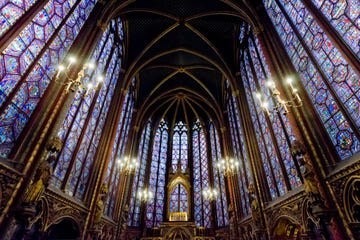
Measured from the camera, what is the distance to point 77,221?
28.8 ft

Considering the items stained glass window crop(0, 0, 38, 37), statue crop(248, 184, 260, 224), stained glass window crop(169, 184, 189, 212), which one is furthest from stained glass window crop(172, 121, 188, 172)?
stained glass window crop(0, 0, 38, 37)

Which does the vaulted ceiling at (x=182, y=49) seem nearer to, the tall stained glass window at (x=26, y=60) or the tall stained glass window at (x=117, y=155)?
the tall stained glass window at (x=117, y=155)

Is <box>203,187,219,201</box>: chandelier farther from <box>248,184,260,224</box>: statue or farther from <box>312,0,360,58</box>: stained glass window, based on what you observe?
<box>312,0,360,58</box>: stained glass window

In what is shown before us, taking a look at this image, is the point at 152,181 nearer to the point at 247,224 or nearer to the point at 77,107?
the point at 247,224

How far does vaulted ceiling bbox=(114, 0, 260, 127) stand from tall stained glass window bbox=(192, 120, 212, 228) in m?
3.30

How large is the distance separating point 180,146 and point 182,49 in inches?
435

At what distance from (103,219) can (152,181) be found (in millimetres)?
8747

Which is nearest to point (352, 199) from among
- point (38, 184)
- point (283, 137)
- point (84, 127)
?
point (283, 137)

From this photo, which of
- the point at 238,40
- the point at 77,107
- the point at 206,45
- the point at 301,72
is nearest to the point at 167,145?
the point at 206,45

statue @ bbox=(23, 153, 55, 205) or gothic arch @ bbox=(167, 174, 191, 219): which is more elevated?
gothic arch @ bbox=(167, 174, 191, 219)

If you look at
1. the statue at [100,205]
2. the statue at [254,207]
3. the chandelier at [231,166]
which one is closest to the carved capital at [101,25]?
the statue at [100,205]

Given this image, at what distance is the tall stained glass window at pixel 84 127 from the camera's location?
8461 mm

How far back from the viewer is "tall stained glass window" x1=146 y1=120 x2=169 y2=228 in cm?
1830

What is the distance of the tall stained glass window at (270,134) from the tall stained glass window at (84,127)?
26.9ft
